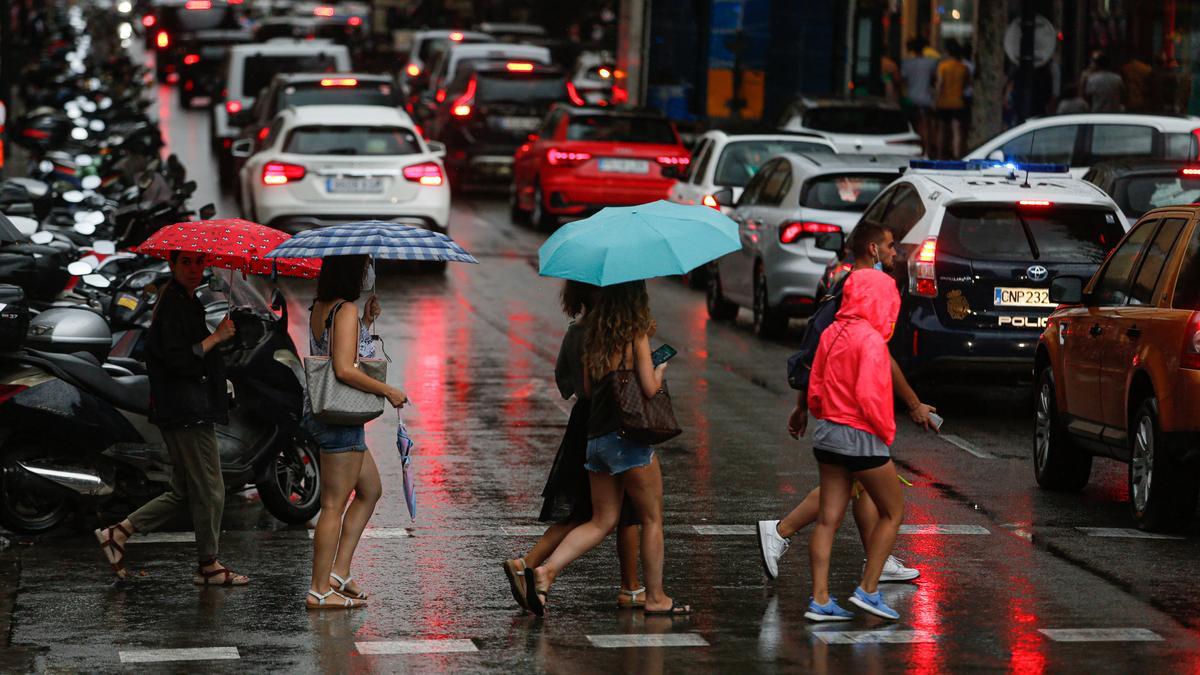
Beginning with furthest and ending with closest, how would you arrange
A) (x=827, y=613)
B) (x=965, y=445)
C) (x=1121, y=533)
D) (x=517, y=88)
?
(x=517, y=88), (x=965, y=445), (x=1121, y=533), (x=827, y=613)

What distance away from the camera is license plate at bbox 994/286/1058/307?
14.3 meters

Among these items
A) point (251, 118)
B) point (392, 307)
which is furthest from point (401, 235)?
point (251, 118)

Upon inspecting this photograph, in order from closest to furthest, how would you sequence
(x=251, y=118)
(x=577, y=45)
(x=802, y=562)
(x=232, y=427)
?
(x=802, y=562), (x=232, y=427), (x=251, y=118), (x=577, y=45)

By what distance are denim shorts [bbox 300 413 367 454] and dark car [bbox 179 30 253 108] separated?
144 feet

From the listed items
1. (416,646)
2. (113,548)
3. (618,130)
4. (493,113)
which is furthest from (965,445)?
(493,113)

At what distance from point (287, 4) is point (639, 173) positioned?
69677 millimetres

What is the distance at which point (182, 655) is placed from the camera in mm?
7957

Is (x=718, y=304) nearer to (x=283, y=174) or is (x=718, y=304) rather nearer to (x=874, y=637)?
(x=283, y=174)

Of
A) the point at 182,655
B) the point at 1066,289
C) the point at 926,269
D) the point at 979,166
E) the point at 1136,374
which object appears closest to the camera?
the point at 182,655

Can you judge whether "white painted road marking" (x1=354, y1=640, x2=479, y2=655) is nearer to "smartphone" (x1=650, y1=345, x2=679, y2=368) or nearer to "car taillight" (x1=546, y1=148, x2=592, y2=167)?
"smartphone" (x1=650, y1=345, x2=679, y2=368)

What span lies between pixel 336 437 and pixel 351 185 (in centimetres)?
1458

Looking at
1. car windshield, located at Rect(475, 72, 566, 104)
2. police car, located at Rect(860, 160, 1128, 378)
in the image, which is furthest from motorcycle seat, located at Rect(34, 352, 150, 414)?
car windshield, located at Rect(475, 72, 566, 104)

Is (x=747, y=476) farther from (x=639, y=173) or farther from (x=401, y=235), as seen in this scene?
(x=639, y=173)

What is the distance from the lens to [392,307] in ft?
67.6
